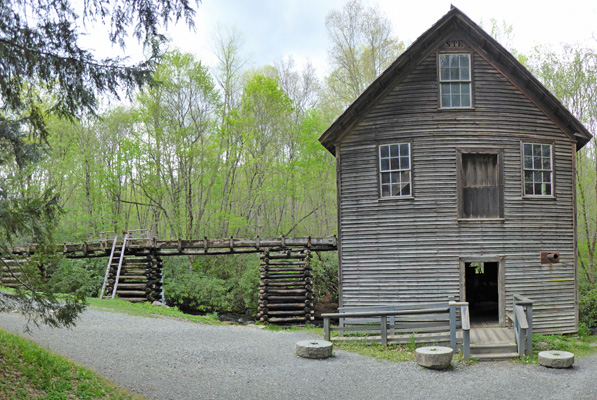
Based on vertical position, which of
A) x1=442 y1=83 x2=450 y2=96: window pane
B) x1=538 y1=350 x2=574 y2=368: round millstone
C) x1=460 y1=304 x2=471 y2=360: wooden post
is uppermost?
x1=442 y1=83 x2=450 y2=96: window pane

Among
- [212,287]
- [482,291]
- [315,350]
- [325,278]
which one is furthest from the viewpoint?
[212,287]

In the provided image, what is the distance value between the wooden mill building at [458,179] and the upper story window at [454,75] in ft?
0.10

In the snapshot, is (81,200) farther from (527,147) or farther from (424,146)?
(527,147)

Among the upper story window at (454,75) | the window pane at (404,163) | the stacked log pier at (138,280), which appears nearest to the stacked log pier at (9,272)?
the stacked log pier at (138,280)

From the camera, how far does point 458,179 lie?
1419 cm

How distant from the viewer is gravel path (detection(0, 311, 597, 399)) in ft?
27.7

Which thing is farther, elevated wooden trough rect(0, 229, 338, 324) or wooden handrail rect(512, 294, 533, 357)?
elevated wooden trough rect(0, 229, 338, 324)

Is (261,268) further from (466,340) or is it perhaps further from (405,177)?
(466,340)

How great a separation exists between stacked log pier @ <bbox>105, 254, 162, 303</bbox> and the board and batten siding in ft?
33.2

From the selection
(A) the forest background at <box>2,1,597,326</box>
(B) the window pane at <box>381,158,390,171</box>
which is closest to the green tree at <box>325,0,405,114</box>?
(A) the forest background at <box>2,1,597,326</box>

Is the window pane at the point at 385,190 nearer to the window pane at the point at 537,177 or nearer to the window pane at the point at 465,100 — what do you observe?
the window pane at the point at 465,100

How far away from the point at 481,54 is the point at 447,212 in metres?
4.85

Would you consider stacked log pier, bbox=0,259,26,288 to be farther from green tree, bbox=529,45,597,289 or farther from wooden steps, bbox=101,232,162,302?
green tree, bbox=529,45,597,289

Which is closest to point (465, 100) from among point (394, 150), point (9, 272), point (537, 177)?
point (394, 150)
